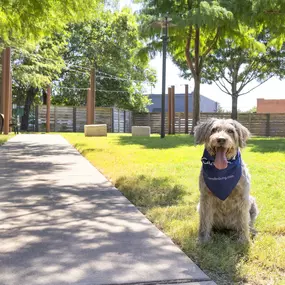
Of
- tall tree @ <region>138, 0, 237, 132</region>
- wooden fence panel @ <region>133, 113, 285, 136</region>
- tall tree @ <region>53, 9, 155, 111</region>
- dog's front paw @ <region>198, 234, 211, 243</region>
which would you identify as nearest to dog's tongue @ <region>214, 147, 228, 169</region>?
dog's front paw @ <region>198, 234, 211, 243</region>

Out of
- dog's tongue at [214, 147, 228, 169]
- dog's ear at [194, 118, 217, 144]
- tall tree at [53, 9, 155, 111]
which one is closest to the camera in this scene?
dog's tongue at [214, 147, 228, 169]

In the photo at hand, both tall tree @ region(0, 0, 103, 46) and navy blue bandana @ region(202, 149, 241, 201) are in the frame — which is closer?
navy blue bandana @ region(202, 149, 241, 201)

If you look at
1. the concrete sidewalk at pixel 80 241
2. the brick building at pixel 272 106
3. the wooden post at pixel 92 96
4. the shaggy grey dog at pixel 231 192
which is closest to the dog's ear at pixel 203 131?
the shaggy grey dog at pixel 231 192

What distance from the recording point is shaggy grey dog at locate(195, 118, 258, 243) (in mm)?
3471

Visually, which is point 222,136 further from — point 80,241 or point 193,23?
point 193,23

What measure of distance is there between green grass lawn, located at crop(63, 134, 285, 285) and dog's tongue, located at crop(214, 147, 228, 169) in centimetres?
72

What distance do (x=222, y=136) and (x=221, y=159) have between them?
227 millimetres

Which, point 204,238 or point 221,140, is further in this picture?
point 204,238

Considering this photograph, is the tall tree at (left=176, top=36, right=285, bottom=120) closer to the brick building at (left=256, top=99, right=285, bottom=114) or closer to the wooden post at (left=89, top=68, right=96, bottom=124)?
the wooden post at (left=89, top=68, right=96, bottom=124)

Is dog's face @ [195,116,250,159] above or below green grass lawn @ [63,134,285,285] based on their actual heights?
above

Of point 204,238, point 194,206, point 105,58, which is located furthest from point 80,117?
point 204,238

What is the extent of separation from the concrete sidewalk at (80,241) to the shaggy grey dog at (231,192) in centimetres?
47

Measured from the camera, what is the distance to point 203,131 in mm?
3607

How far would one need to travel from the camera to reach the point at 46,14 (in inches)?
462
